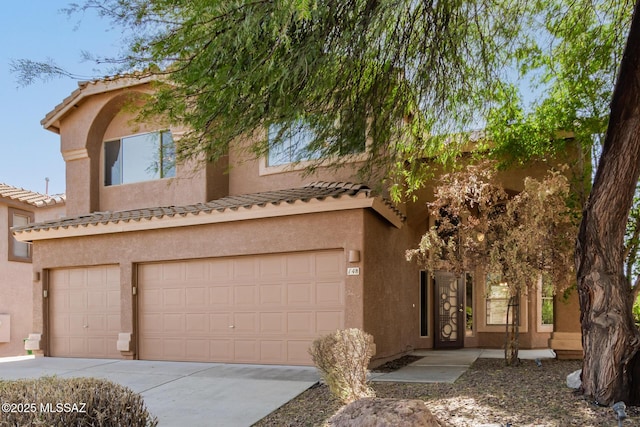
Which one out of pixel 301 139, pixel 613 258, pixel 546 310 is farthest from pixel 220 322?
pixel 546 310

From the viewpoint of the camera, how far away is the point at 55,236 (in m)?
13.8

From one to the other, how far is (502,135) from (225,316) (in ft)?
22.7

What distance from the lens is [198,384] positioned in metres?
9.37

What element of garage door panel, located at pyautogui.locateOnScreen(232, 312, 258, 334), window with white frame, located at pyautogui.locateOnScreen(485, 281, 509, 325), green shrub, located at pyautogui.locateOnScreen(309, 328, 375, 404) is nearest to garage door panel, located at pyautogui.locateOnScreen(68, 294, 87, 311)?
garage door panel, located at pyautogui.locateOnScreen(232, 312, 258, 334)

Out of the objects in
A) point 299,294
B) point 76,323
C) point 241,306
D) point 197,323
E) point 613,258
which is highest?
point 613,258

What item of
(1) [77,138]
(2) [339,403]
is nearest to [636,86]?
(2) [339,403]

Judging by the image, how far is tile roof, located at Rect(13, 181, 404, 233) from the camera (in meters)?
10.5

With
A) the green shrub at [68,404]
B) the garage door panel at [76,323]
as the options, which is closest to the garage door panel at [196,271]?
→ the garage door panel at [76,323]

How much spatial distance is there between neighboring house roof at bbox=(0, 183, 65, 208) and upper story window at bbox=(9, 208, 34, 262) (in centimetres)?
56

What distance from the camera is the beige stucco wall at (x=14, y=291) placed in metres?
20.0

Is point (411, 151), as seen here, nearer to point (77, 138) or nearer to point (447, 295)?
point (447, 295)

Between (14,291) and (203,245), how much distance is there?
40.7 feet

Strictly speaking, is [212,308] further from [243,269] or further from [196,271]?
[243,269]

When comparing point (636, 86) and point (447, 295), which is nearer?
point (636, 86)
